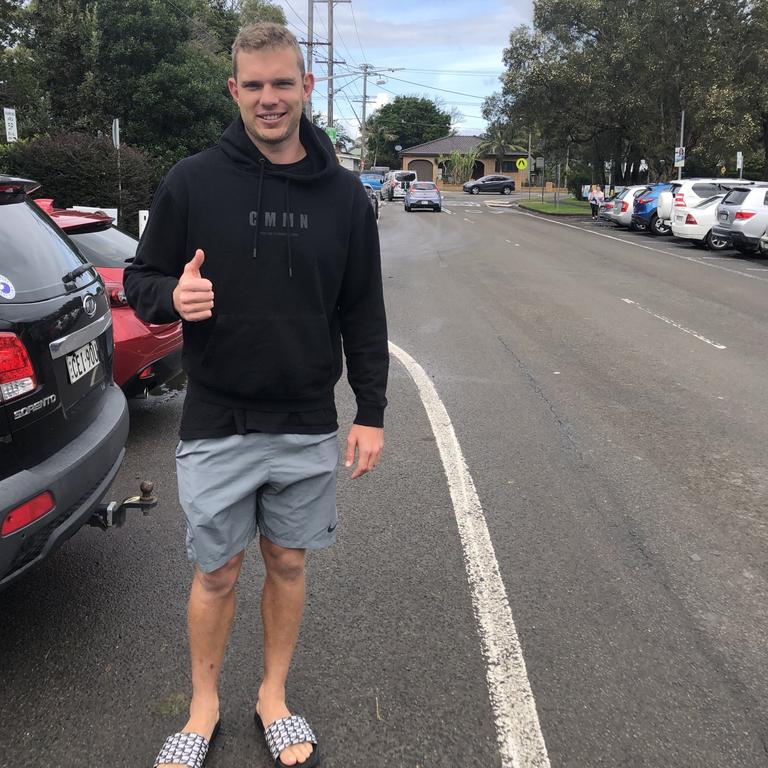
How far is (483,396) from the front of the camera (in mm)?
6617

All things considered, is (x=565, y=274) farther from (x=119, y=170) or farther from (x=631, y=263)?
(x=119, y=170)

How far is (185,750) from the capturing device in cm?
237

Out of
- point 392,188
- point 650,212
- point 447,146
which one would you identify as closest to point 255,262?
point 650,212

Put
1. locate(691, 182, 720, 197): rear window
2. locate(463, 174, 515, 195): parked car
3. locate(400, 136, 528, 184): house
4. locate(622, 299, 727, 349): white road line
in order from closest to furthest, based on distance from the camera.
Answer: locate(622, 299, 727, 349): white road line
locate(691, 182, 720, 197): rear window
locate(463, 174, 515, 195): parked car
locate(400, 136, 528, 184): house

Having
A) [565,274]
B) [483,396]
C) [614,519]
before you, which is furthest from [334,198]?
[565,274]

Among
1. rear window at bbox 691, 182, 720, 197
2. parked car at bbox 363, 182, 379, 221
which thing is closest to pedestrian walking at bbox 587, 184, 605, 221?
parked car at bbox 363, 182, 379, 221

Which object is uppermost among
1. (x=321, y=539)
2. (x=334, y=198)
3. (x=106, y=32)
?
(x=106, y=32)

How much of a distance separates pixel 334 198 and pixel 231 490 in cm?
91

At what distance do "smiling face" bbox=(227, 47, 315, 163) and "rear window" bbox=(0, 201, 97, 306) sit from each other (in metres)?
1.15

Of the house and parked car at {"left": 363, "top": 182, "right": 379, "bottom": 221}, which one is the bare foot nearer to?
parked car at {"left": 363, "top": 182, "right": 379, "bottom": 221}

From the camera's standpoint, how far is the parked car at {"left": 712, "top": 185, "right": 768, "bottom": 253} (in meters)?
17.5

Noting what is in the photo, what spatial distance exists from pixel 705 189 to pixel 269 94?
22259 mm

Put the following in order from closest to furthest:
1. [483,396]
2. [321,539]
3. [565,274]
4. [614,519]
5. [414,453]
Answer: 1. [321,539]
2. [614,519]
3. [414,453]
4. [483,396]
5. [565,274]

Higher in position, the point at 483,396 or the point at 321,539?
Result: the point at 321,539
